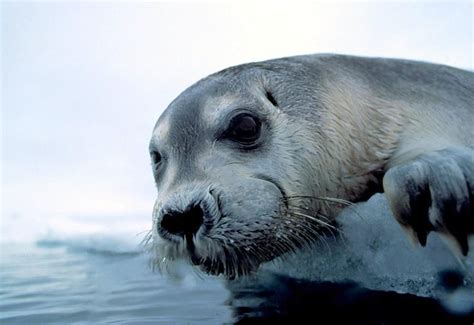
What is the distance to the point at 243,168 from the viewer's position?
3105 mm

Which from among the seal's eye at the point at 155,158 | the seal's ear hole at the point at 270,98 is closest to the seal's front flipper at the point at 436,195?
the seal's ear hole at the point at 270,98

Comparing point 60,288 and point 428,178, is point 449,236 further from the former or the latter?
point 60,288

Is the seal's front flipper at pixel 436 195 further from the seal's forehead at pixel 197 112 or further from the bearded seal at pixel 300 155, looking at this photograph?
the seal's forehead at pixel 197 112

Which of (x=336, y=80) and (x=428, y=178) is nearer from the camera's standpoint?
(x=428, y=178)

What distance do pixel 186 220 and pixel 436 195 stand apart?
125cm

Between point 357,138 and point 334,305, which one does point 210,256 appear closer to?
point 334,305

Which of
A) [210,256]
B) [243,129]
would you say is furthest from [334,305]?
[243,129]

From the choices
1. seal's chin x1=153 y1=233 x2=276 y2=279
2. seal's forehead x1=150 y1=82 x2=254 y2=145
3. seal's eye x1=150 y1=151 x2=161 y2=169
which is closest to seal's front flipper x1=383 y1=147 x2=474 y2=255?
seal's chin x1=153 y1=233 x2=276 y2=279

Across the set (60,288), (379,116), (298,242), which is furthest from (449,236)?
(60,288)

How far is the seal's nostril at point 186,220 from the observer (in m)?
2.77

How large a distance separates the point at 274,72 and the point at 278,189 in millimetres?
977

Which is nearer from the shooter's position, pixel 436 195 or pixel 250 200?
pixel 436 195

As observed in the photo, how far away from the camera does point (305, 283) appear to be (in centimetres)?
456

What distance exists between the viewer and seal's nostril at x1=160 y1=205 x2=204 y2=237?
277 cm
